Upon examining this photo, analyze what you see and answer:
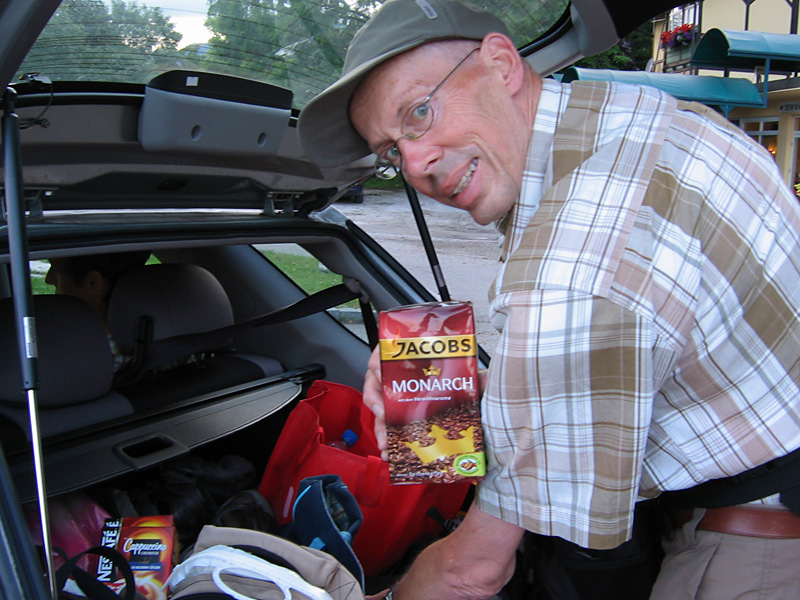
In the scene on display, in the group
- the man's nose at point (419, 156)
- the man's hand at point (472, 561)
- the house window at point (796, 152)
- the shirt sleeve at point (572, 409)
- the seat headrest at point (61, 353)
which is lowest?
the house window at point (796, 152)

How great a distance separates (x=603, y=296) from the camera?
95 centimetres

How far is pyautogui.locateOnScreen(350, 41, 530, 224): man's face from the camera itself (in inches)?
47.3

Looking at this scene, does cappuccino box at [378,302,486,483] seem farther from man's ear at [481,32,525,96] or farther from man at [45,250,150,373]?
man at [45,250,150,373]

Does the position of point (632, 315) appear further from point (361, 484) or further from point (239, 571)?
point (361, 484)

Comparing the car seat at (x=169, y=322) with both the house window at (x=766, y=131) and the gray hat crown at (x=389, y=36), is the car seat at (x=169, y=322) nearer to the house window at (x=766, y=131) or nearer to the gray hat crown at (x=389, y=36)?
the gray hat crown at (x=389, y=36)

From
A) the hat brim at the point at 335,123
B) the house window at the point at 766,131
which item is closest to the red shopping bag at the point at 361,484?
the hat brim at the point at 335,123

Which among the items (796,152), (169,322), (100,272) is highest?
(100,272)

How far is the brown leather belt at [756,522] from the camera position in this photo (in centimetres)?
125

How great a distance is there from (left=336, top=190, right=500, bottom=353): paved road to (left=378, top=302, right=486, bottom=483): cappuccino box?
3568 millimetres

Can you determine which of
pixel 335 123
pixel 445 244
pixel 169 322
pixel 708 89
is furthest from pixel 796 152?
pixel 335 123

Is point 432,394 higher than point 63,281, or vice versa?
point 432,394

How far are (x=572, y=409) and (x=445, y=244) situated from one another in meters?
10.0

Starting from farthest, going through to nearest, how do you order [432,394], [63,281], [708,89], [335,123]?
[708,89]
[63,281]
[335,123]
[432,394]

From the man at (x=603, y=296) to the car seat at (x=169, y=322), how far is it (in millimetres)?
1239
